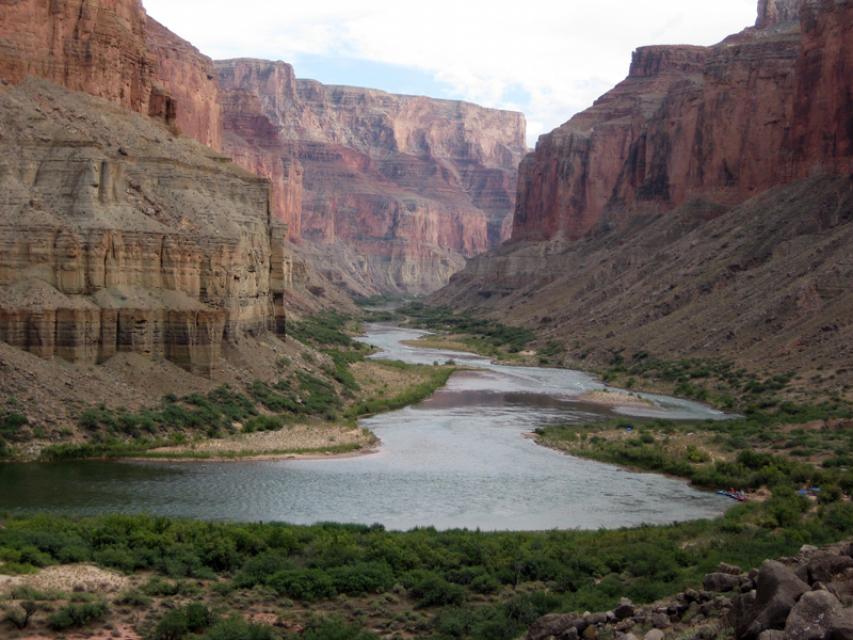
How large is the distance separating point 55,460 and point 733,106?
81.9m

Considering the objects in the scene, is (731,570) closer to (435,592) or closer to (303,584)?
(435,592)

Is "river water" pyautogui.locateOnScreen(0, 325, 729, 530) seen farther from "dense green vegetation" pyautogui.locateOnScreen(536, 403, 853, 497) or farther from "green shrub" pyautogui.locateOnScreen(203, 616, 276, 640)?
"green shrub" pyautogui.locateOnScreen(203, 616, 276, 640)

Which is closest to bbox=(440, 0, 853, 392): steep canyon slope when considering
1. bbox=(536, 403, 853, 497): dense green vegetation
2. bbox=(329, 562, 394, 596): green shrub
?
bbox=(536, 403, 853, 497): dense green vegetation

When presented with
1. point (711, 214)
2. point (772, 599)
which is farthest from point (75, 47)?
point (711, 214)

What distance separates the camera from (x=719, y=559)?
25109 millimetres

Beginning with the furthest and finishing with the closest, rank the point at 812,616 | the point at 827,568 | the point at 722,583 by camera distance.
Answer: the point at 722,583, the point at 827,568, the point at 812,616

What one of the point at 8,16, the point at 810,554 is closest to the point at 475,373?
the point at 8,16

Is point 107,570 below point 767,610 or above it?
below

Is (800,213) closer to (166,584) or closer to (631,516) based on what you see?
(631,516)

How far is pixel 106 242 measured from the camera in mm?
44656

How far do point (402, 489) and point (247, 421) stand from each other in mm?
11365

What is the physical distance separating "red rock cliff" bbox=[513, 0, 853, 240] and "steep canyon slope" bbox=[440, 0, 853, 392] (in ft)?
0.59

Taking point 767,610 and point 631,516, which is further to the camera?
point 631,516

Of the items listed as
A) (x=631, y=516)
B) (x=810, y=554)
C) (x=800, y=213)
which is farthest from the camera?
(x=800, y=213)
